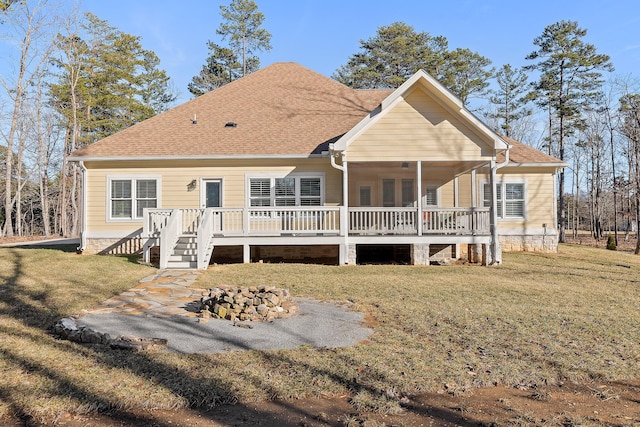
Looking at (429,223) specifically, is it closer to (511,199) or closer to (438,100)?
(438,100)

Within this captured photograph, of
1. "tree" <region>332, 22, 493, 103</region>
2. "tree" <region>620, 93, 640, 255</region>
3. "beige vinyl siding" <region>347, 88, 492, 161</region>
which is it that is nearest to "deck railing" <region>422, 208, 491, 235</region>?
"beige vinyl siding" <region>347, 88, 492, 161</region>

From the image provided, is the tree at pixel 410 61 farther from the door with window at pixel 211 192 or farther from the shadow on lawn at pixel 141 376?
the shadow on lawn at pixel 141 376

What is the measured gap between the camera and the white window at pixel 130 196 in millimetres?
15109

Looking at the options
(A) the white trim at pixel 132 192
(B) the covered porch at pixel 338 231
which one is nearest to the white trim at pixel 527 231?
(B) the covered porch at pixel 338 231

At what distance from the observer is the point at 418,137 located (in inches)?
522

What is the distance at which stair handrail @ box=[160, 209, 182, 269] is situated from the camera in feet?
38.1

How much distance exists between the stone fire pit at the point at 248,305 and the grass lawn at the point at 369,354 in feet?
4.63

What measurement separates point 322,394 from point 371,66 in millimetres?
33741

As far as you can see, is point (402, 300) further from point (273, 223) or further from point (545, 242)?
point (545, 242)

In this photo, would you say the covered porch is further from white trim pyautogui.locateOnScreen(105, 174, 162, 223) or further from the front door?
white trim pyautogui.locateOnScreen(105, 174, 162, 223)

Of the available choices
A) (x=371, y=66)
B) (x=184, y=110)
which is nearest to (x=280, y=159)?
(x=184, y=110)

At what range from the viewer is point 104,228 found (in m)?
15.0

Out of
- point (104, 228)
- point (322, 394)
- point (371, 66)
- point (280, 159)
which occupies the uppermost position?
point (371, 66)

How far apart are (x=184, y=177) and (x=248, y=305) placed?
9.67 m
